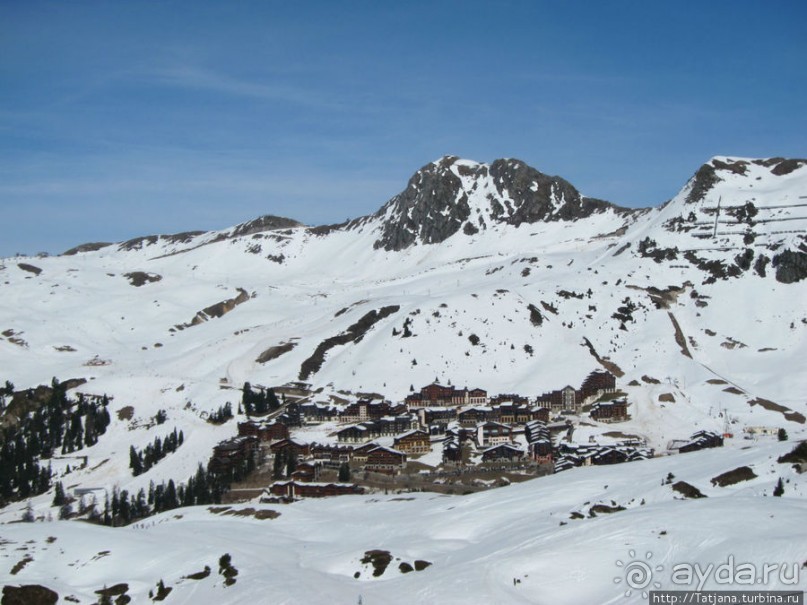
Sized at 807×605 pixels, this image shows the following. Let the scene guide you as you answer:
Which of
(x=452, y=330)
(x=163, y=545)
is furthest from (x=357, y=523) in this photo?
(x=452, y=330)

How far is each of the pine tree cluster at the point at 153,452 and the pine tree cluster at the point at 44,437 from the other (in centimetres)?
1052

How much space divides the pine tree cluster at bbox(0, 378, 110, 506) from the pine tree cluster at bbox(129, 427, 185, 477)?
10.5 meters

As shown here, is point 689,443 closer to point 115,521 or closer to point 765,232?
point 115,521

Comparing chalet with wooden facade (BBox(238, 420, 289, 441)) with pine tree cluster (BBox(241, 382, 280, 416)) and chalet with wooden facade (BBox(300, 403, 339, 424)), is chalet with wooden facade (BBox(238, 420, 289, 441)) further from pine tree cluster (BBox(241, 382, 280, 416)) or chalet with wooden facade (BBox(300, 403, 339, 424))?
pine tree cluster (BBox(241, 382, 280, 416))

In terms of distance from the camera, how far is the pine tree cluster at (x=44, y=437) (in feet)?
348

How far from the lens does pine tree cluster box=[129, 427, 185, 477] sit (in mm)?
108938

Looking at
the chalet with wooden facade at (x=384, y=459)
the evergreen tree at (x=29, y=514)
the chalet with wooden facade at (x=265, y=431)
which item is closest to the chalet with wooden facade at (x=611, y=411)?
the chalet with wooden facade at (x=384, y=459)

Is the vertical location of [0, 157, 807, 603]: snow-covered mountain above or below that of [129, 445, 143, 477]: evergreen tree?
above

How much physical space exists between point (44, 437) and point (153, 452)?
21.0 metres

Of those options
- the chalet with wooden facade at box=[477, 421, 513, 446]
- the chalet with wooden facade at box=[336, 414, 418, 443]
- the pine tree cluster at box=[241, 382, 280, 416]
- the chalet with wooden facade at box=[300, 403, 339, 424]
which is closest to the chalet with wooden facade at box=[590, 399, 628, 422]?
the chalet with wooden facade at box=[477, 421, 513, 446]

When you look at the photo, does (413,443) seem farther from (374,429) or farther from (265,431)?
(265,431)

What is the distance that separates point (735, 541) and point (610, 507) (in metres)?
15.6

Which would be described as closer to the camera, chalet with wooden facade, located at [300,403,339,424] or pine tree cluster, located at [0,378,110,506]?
pine tree cluster, located at [0,378,110,506]

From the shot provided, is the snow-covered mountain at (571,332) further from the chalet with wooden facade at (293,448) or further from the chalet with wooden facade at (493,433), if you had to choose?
the chalet with wooden facade at (293,448)
